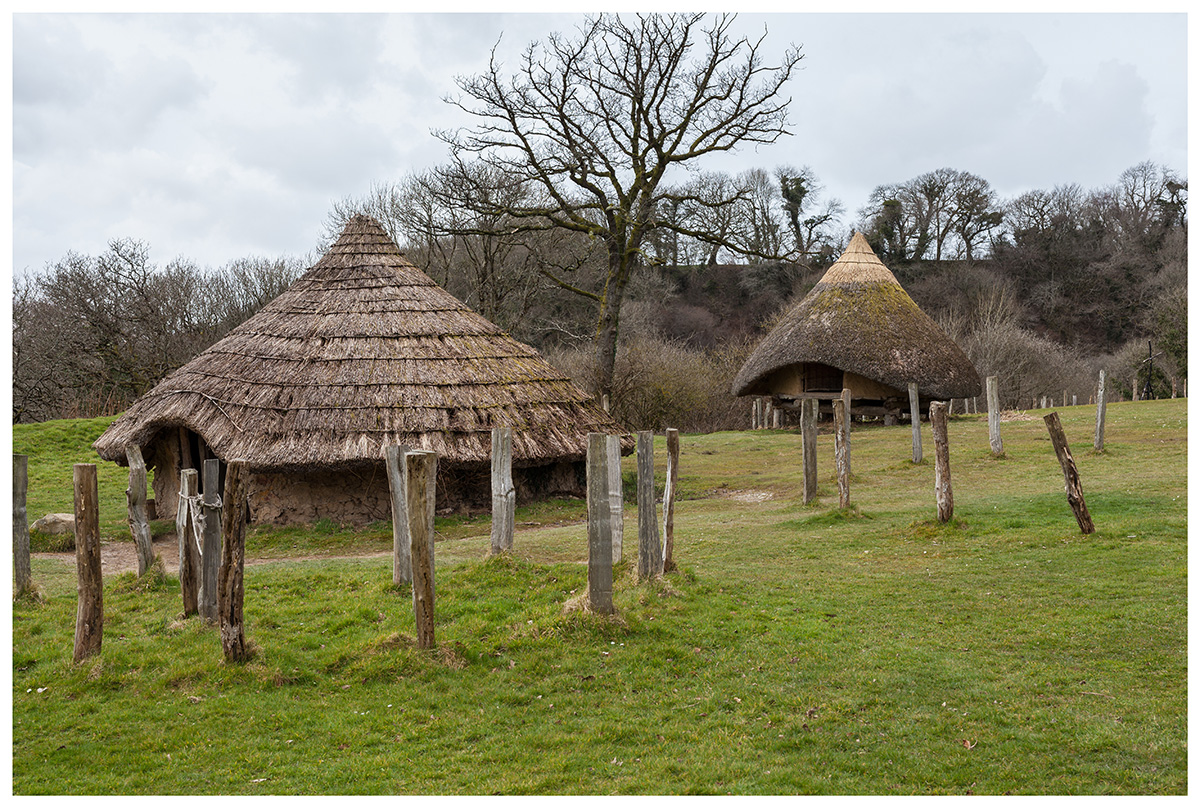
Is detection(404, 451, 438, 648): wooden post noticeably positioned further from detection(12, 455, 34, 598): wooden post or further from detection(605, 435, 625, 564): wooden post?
detection(12, 455, 34, 598): wooden post

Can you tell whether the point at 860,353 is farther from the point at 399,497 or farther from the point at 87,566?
the point at 87,566

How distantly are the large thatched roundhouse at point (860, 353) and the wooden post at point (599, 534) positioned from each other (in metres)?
18.0

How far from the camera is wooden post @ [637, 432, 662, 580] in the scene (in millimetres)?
8281

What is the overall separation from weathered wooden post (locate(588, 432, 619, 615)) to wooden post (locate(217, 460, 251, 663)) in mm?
2460

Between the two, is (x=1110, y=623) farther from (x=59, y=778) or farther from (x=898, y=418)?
(x=898, y=418)

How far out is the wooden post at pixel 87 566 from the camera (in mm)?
6793

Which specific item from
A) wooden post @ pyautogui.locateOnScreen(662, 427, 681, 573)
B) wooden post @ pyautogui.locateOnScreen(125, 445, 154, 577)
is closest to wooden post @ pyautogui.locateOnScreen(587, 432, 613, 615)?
wooden post @ pyautogui.locateOnScreen(662, 427, 681, 573)

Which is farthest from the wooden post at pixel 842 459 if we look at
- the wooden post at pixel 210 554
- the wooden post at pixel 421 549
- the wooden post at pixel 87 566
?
the wooden post at pixel 87 566

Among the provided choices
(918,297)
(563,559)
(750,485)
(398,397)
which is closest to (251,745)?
(563,559)

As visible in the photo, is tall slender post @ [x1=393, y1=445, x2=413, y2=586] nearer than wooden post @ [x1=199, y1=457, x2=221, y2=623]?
No

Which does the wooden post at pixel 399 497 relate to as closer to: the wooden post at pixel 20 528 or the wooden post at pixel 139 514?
the wooden post at pixel 139 514

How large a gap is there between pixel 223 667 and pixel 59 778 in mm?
1413

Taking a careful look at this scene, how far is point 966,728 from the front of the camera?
5699 millimetres

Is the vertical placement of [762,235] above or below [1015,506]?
above
